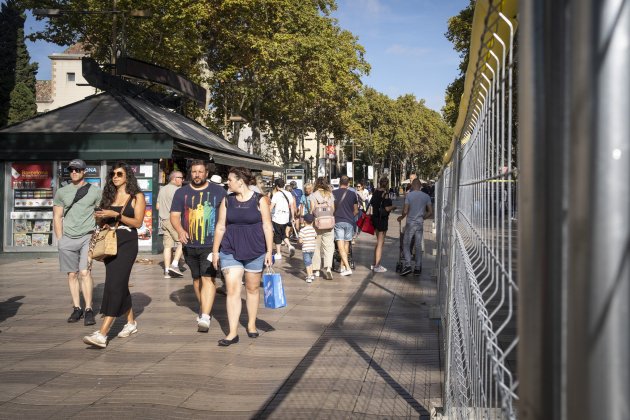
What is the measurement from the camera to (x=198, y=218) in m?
7.68

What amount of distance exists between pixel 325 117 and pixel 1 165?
3667cm

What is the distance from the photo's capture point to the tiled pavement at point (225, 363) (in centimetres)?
474

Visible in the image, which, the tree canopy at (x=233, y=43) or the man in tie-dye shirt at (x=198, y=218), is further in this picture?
the tree canopy at (x=233, y=43)

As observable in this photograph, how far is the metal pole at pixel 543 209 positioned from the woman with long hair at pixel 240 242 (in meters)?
6.06

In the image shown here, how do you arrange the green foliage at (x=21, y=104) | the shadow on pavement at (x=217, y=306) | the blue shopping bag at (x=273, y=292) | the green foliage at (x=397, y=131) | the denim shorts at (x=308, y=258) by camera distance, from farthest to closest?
the green foliage at (x=397, y=131)
the green foliage at (x=21, y=104)
the denim shorts at (x=308, y=258)
the shadow on pavement at (x=217, y=306)
the blue shopping bag at (x=273, y=292)

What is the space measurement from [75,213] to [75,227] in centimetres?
16

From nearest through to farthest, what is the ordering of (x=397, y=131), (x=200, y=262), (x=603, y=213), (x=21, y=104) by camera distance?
1. (x=603, y=213)
2. (x=200, y=262)
3. (x=21, y=104)
4. (x=397, y=131)

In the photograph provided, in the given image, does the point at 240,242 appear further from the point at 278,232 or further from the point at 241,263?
the point at 278,232

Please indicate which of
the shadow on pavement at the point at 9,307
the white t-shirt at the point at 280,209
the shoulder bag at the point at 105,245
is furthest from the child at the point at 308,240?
the shoulder bag at the point at 105,245

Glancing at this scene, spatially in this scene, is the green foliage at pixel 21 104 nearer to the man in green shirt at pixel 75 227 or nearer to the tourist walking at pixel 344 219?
the tourist walking at pixel 344 219

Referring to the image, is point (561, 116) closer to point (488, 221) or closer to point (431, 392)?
point (488, 221)

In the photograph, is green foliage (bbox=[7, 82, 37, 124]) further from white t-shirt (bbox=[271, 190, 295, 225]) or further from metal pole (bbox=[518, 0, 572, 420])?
metal pole (bbox=[518, 0, 572, 420])

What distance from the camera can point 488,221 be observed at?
234 centimetres

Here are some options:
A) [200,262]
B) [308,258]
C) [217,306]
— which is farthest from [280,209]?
[200,262]
